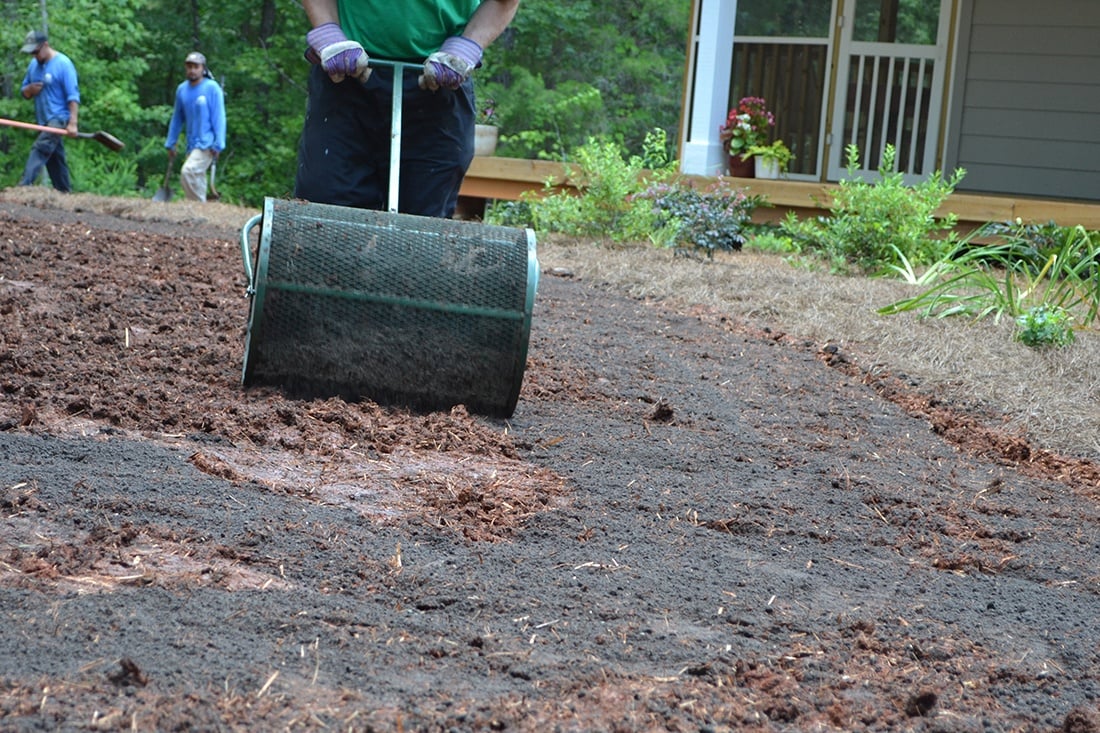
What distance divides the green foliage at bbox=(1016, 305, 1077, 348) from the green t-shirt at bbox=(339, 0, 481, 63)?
10.9ft

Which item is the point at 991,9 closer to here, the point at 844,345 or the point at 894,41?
the point at 894,41

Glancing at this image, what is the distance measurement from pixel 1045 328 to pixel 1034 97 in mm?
6758

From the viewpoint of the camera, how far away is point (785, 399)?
4895 mm

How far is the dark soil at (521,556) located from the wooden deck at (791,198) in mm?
5820

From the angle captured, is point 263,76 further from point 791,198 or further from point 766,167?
point 791,198

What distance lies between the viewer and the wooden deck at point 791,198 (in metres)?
10.1

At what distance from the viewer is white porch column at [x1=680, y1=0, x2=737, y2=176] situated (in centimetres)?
1186

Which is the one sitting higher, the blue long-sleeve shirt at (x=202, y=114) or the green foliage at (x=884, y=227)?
the blue long-sleeve shirt at (x=202, y=114)

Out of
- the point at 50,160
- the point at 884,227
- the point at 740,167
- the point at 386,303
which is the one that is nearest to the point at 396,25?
the point at 386,303

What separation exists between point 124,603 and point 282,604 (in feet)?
0.93

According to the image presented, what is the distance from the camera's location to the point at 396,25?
168 inches

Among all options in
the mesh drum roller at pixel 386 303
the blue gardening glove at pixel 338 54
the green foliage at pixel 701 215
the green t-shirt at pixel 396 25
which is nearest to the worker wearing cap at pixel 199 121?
the green foliage at pixel 701 215

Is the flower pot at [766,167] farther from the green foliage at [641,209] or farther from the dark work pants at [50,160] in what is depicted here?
the dark work pants at [50,160]

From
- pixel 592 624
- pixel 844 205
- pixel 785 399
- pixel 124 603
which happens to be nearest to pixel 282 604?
pixel 124 603
